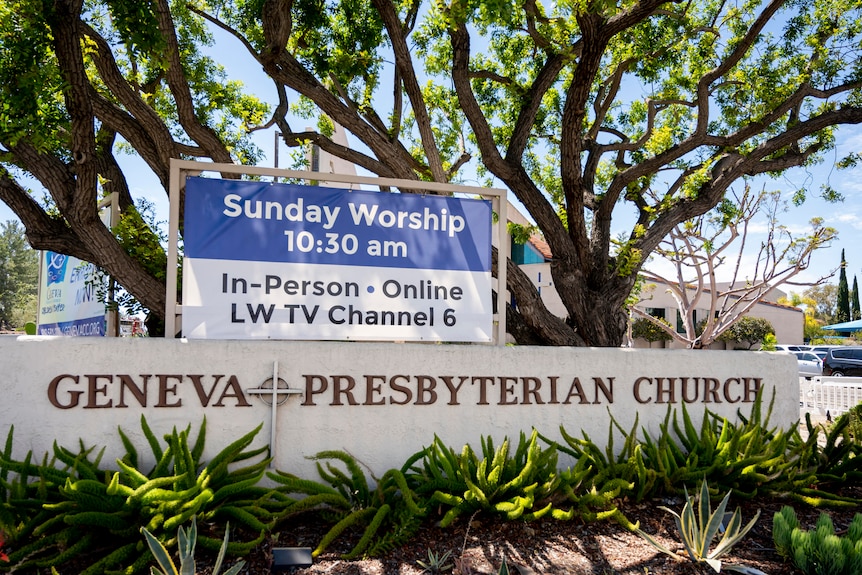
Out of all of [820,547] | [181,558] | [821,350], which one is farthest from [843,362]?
[181,558]

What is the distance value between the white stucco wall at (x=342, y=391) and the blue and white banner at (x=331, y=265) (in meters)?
0.25

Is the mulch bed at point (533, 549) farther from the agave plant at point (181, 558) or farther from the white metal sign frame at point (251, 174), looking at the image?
the white metal sign frame at point (251, 174)

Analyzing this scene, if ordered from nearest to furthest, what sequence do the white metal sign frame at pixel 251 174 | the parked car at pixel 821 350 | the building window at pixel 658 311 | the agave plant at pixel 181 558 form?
the agave plant at pixel 181 558 < the white metal sign frame at pixel 251 174 < the parked car at pixel 821 350 < the building window at pixel 658 311

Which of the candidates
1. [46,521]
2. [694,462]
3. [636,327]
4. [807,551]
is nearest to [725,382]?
[694,462]

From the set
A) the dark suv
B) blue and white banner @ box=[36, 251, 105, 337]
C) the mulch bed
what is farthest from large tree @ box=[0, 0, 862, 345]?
the dark suv

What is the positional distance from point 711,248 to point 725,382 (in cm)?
1084

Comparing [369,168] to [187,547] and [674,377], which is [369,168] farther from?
[187,547]

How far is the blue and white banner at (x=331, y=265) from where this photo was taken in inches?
182

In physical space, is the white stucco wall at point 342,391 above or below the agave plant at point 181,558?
above

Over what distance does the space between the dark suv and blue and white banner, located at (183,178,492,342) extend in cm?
2480

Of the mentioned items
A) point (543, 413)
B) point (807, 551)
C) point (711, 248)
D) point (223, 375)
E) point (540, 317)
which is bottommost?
point (807, 551)

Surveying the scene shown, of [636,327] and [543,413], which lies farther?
[636,327]

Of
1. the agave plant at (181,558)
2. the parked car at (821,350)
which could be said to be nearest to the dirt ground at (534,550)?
the agave plant at (181,558)

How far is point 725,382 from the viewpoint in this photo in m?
5.45
